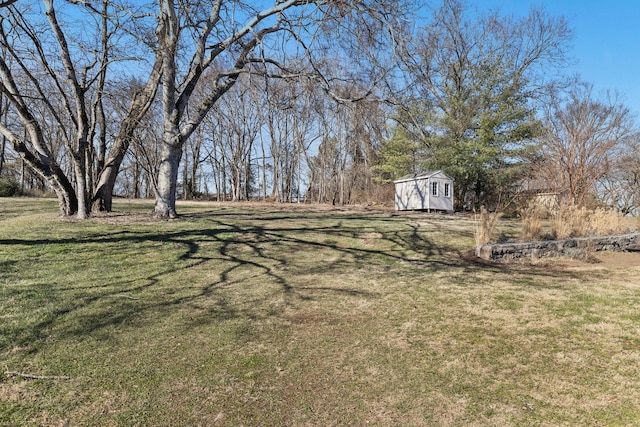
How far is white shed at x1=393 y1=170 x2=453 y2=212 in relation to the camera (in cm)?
1775

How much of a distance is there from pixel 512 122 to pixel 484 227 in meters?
13.5

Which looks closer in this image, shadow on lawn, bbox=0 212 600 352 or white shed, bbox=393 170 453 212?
shadow on lawn, bbox=0 212 600 352

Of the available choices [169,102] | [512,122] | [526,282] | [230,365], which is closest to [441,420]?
[230,365]

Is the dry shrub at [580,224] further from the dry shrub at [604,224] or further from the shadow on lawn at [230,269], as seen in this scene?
the shadow on lawn at [230,269]

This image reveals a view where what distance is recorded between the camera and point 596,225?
344 inches

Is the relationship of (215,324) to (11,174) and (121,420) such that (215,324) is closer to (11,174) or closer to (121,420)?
(121,420)

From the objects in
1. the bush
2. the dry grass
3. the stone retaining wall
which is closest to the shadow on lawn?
the stone retaining wall

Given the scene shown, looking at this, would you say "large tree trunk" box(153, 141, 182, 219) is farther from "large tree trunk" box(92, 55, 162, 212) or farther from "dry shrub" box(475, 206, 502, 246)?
"dry shrub" box(475, 206, 502, 246)

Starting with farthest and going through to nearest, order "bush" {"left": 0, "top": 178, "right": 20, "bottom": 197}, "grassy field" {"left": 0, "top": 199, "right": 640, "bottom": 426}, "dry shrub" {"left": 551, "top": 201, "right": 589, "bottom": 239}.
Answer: "bush" {"left": 0, "top": 178, "right": 20, "bottom": 197} → "dry shrub" {"left": 551, "top": 201, "right": 589, "bottom": 239} → "grassy field" {"left": 0, "top": 199, "right": 640, "bottom": 426}

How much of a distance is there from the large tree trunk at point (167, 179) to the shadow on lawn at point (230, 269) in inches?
21.8

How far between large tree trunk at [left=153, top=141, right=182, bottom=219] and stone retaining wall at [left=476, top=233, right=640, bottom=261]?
749cm

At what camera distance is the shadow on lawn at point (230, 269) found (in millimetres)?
3924

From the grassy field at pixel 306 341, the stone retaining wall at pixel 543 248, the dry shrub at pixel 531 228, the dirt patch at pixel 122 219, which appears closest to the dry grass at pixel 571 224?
the dry shrub at pixel 531 228

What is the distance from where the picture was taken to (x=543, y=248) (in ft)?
24.6
